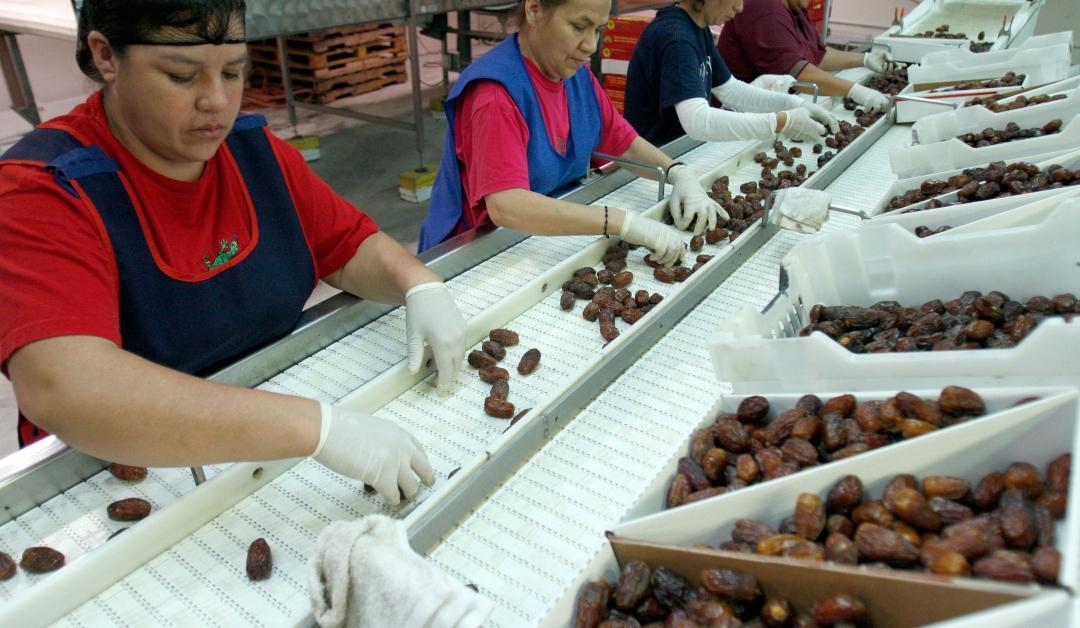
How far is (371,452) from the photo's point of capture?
1.21m

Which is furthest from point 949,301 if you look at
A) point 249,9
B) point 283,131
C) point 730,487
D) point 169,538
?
point 283,131

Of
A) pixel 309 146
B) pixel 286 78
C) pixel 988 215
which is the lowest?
pixel 309 146

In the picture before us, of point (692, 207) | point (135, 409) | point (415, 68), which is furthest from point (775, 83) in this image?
point (135, 409)

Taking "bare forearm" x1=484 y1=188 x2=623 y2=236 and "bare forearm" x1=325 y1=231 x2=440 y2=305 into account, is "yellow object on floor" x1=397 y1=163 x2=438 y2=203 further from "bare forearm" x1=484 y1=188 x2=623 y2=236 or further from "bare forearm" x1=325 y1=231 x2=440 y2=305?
"bare forearm" x1=325 y1=231 x2=440 y2=305

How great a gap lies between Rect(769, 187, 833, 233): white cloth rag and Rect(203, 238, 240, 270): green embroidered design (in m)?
1.61

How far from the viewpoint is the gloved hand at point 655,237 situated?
2.11 metres

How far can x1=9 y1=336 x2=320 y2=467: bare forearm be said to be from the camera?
1.11 m

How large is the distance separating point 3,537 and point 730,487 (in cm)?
120

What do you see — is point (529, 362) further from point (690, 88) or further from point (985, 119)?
point (985, 119)

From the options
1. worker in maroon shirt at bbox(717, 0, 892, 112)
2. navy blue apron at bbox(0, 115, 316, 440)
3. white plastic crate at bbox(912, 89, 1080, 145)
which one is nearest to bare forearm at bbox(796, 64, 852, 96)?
worker in maroon shirt at bbox(717, 0, 892, 112)

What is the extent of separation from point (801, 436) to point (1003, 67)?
3448 millimetres

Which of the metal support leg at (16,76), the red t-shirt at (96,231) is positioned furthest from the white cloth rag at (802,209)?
the metal support leg at (16,76)

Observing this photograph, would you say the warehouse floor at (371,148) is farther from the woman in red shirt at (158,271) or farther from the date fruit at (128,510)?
the date fruit at (128,510)

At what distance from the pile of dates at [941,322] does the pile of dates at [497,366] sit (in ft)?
2.05
